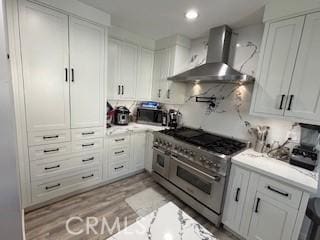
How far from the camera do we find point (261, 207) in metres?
1.58

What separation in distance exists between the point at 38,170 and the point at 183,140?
1.87 metres

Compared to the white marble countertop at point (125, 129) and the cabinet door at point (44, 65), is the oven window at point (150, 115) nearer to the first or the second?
the white marble countertop at point (125, 129)

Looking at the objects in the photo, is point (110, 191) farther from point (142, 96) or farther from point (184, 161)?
point (142, 96)

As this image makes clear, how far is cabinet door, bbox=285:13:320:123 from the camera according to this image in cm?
144

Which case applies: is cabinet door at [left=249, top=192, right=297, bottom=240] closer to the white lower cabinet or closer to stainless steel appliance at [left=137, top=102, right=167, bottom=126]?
the white lower cabinet

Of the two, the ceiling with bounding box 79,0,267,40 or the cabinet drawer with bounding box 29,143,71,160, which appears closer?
the ceiling with bounding box 79,0,267,40

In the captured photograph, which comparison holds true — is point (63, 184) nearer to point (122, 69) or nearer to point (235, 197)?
point (122, 69)

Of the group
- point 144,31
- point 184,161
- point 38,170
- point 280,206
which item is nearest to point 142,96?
point 144,31

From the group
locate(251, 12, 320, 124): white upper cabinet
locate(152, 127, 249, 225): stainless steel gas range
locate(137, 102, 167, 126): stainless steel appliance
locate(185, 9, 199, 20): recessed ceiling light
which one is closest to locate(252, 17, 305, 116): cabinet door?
locate(251, 12, 320, 124): white upper cabinet

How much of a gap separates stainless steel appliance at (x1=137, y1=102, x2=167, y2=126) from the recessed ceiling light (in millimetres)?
1604

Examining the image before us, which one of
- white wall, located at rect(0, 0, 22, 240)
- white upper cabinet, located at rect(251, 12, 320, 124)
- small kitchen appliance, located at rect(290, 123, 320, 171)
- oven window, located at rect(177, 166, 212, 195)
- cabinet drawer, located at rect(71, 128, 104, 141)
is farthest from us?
cabinet drawer, located at rect(71, 128, 104, 141)

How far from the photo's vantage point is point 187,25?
2.30 metres

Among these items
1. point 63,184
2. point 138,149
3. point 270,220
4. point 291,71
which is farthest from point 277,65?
point 63,184

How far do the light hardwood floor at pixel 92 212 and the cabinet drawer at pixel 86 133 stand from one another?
2.86 feet
